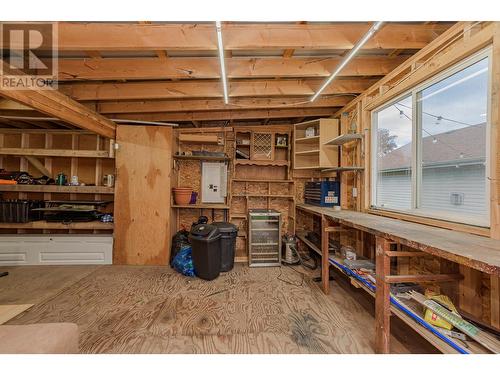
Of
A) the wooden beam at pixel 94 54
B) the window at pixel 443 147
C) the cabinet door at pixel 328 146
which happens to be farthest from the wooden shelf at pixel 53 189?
the window at pixel 443 147

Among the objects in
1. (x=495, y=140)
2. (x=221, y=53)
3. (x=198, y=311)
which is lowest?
(x=198, y=311)

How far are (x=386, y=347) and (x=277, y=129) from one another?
321 centimetres

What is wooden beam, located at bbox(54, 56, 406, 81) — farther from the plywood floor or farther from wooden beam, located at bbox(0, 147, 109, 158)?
the plywood floor

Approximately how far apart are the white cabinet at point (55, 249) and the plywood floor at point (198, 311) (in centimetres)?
19

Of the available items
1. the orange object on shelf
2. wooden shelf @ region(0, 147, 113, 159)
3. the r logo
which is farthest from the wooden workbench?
the orange object on shelf

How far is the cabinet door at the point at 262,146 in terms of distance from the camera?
11.9ft

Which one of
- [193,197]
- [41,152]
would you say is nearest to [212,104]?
[193,197]

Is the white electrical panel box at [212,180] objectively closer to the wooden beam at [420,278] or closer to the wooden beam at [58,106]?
the wooden beam at [58,106]

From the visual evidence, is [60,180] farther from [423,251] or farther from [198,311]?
[423,251]

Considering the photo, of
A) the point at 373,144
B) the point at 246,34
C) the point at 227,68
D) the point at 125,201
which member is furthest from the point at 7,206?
the point at 373,144

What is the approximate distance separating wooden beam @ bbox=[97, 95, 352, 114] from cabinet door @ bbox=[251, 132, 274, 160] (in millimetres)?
793

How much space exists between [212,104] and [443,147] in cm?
266

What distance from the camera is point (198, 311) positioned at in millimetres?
1968

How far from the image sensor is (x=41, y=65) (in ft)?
6.62
